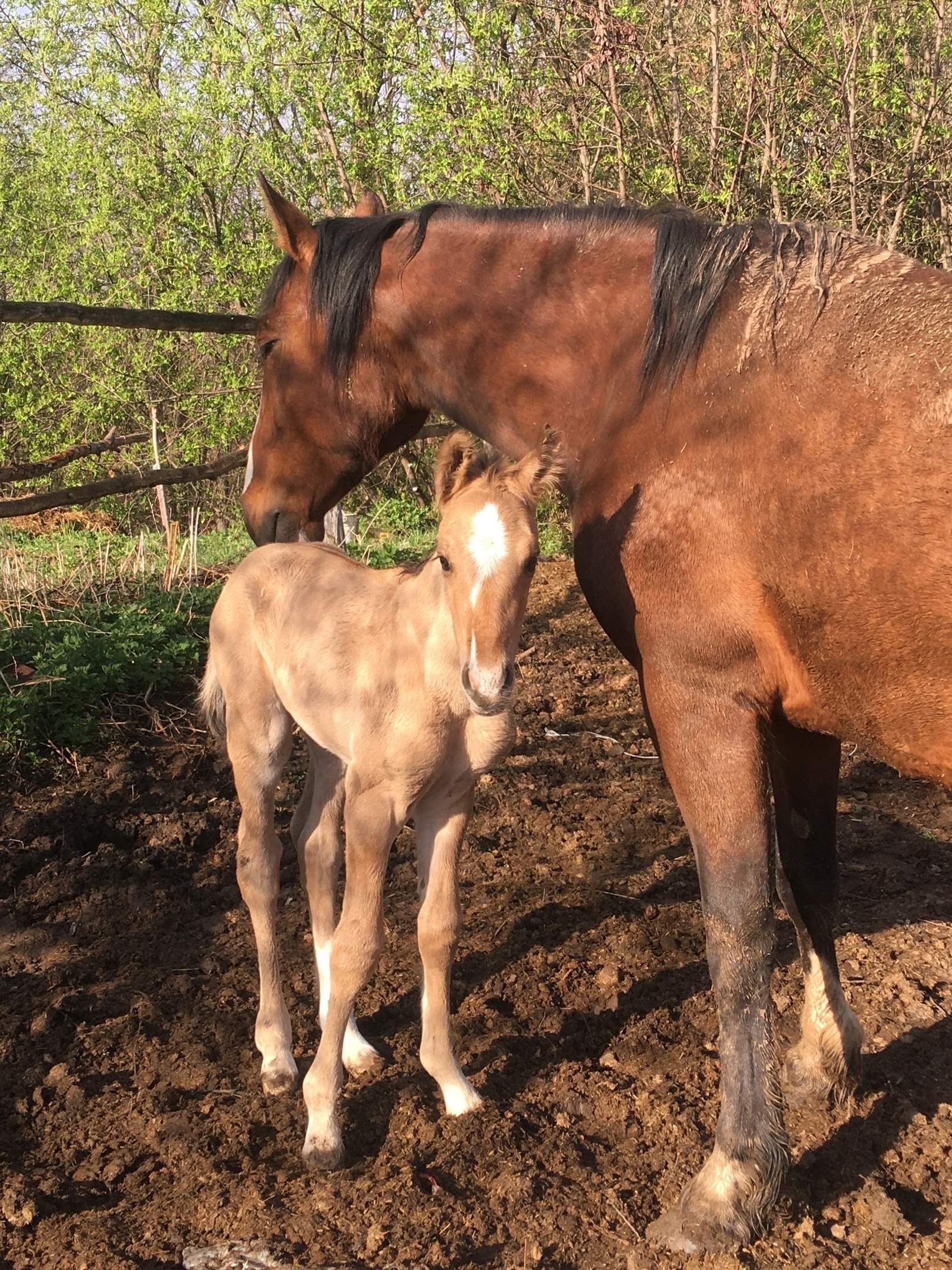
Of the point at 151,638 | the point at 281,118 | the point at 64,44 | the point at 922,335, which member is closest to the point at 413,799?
the point at 922,335

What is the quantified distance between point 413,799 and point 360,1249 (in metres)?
1.09

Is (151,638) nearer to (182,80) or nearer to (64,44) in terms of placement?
(182,80)

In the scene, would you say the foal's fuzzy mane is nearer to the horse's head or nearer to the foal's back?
the horse's head

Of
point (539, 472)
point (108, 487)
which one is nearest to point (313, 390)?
point (539, 472)

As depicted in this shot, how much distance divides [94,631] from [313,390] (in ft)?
10.3

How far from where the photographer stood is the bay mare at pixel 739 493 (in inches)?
93.9

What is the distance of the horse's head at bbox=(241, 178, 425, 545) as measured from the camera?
10.9ft

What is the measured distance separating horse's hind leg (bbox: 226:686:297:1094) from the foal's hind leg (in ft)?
0.39

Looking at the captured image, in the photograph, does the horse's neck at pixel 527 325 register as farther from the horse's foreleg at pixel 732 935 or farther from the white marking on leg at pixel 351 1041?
the white marking on leg at pixel 351 1041

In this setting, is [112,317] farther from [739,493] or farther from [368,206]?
[739,493]

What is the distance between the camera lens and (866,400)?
239 centimetres

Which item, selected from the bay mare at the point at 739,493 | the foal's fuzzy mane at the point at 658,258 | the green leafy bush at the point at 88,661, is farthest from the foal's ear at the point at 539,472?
the green leafy bush at the point at 88,661

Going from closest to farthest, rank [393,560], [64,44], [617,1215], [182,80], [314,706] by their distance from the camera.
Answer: [617,1215], [314,706], [393,560], [182,80], [64,44]

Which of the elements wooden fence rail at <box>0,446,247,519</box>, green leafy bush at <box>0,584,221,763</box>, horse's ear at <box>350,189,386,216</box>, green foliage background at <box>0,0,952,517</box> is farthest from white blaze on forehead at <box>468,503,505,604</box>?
green foliage background at <box>0,0,952,517</box>
